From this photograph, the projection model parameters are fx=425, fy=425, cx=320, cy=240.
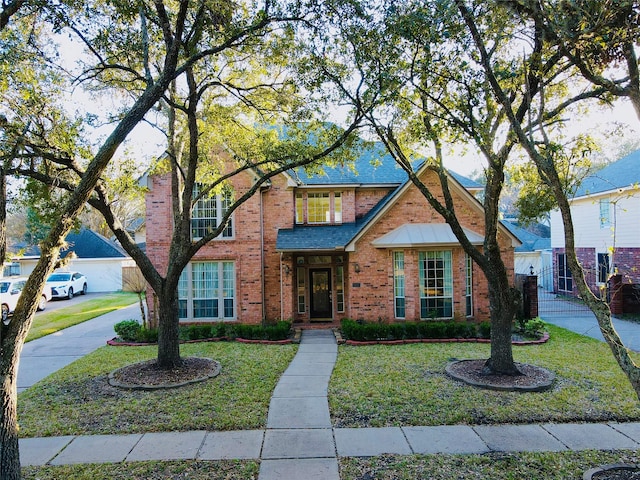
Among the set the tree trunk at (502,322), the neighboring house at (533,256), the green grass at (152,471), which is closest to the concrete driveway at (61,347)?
the green grass at (152,471)

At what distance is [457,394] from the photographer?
793cm

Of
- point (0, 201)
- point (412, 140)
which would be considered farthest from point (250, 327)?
point (0, 201)

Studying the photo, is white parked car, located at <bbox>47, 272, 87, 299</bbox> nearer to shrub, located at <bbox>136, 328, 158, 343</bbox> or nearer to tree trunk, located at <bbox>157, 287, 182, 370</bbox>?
shrub, located at <bbox>136, 328, 158, 343</bbox>

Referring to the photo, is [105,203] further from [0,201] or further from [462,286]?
[462,286]

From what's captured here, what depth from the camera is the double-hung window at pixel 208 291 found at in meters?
15.3

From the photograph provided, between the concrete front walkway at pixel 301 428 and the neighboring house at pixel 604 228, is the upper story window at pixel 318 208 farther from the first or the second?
the neighboring house at pixel 604 228

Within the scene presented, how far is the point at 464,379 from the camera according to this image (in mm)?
8656

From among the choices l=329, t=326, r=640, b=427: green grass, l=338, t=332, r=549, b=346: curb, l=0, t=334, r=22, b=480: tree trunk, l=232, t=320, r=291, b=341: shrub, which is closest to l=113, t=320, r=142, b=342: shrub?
l=232, t=320, r=291, b=341: shrub

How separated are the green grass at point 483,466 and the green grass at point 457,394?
1150mm

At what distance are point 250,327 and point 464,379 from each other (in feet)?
24.1

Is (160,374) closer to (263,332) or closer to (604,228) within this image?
(263,332)

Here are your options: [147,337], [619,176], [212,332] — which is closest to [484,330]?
[212,332]

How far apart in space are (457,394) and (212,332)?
28.1 ft

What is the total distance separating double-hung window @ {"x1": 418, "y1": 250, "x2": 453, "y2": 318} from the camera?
14.4 meters
